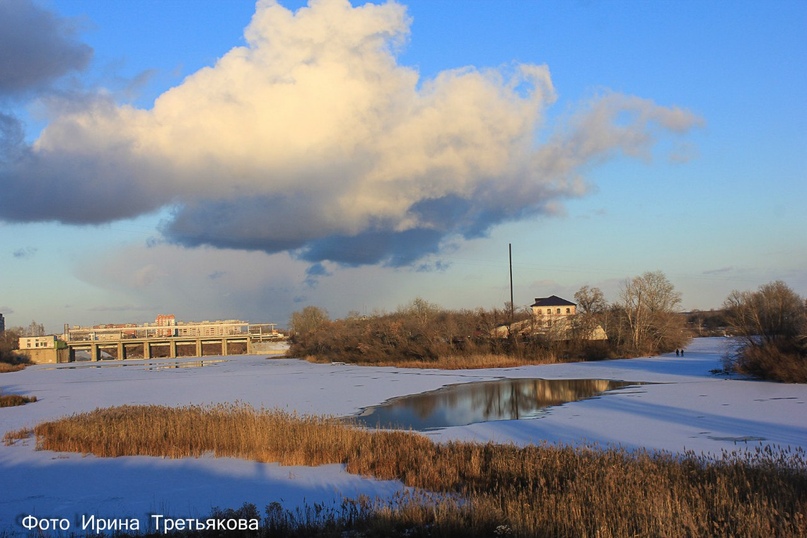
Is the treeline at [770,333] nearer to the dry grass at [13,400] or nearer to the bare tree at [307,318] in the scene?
the dry grass at [13,400]

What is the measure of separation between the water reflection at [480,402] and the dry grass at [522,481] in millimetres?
4318

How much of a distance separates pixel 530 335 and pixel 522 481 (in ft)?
160

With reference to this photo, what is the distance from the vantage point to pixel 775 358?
28.3 metres

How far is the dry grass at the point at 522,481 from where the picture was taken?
6.80 meters

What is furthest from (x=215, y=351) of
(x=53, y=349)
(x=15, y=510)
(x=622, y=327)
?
(x=15, y=510)

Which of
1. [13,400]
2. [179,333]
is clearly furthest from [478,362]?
[179,333]

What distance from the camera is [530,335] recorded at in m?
57.1

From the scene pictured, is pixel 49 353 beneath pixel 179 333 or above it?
beneath

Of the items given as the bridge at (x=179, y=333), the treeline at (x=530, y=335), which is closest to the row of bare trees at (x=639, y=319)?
the treeline at (x=530, y=335)

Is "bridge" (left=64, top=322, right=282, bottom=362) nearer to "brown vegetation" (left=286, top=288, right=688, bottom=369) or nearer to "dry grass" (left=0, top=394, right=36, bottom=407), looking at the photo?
"brown vegetation" (left=286, top=288, right=688, bottom=369)

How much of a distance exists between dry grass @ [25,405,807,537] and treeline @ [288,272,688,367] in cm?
3597

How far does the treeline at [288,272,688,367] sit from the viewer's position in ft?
180

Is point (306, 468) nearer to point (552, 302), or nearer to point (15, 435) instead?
point (15, 435)

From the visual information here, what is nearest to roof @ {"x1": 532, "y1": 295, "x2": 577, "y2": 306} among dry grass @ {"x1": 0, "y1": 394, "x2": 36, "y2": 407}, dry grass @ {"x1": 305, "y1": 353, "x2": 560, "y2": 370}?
dry grass @ {"x1": 305, "y1": 353, "x2": 560, "y2": 370}
